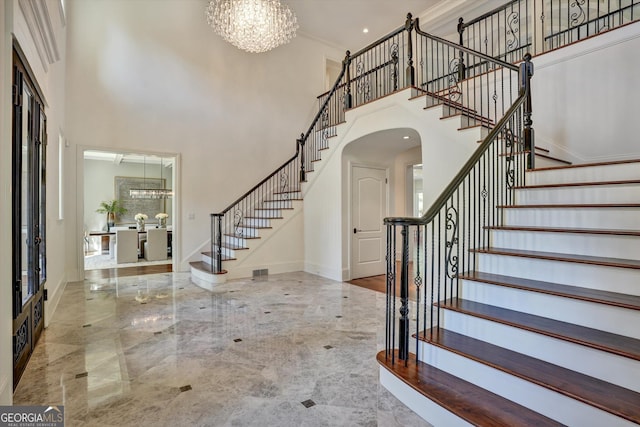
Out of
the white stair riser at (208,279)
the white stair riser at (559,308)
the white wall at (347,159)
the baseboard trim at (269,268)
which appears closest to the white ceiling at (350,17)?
the white wall at (347,159)

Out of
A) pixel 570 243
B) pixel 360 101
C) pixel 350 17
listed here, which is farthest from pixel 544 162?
pixel 350 17

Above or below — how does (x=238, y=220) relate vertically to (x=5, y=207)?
below

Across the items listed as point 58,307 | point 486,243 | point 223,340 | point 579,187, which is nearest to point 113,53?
point 58,307

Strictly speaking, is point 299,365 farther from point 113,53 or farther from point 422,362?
point 113,53

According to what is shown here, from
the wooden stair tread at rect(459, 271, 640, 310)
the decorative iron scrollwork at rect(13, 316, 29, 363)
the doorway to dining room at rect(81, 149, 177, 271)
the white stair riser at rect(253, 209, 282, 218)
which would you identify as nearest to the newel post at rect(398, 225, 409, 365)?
the wooden stair tread at rect(459, 271, 640, 310)

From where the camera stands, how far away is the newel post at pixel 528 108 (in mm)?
3468

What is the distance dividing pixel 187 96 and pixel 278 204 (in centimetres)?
302

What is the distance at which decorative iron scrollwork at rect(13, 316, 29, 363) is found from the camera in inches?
96.4

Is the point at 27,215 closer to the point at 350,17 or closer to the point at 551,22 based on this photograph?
the point at 551,22

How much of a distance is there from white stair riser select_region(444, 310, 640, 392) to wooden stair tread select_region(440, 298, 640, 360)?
3 centimetres

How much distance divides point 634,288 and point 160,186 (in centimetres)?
1313

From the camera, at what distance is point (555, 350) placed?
1.89 meters

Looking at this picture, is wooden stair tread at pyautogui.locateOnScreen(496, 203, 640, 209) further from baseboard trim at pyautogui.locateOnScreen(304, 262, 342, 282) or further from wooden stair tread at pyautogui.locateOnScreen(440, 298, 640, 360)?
baseboard trim at pyautogui.locateOnScreen(304, 262, 342, 282)

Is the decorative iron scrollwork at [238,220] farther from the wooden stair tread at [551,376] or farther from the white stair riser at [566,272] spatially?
the wooden stair tread at [551,376]
